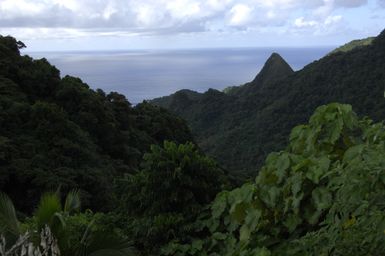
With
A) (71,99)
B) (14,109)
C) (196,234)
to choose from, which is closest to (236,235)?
(196,234)

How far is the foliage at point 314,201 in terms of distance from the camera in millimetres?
2188

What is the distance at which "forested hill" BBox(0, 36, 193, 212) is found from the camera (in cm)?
1636

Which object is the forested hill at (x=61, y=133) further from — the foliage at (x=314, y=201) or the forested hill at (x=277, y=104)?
the forested hill at (x=277, y=104)

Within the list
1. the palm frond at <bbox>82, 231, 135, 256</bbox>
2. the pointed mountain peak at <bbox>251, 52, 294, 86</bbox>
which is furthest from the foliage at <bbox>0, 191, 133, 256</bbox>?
the pointed mountain peak at <bbox>251, 52, 294, 86</bbox>

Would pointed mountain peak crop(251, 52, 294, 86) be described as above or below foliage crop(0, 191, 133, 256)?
above

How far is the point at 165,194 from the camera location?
3.77 m

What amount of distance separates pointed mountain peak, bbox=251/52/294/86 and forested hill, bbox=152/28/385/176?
14.2m

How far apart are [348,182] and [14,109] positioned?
18.2 metres

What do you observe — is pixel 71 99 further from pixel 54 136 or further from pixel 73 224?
pixel 73 224

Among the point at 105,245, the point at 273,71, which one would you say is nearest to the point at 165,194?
the point at 105,245

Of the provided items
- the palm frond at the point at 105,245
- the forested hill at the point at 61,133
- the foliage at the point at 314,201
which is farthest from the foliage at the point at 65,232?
the forested hill at the point at 61,133

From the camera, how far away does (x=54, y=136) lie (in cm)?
1858

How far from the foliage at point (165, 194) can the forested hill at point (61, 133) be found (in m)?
10.9

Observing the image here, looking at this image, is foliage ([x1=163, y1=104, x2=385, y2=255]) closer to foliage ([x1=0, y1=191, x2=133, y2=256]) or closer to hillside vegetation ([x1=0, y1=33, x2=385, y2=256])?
hillside vegetation ([x1=0, y1=33, x2=385, y2=256])
